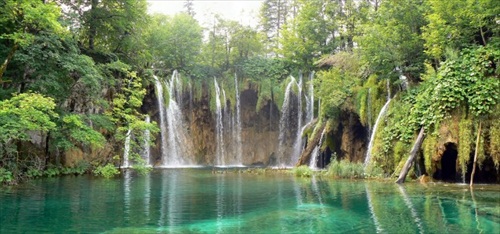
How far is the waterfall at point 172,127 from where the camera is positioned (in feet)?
111

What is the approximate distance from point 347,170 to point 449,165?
4295 millimetres

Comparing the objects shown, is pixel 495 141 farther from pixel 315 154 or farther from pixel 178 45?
pixel 178 45

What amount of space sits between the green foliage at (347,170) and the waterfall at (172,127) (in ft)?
59.6

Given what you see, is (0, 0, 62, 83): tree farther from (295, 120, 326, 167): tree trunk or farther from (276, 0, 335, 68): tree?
(276, 0, 335, 68): tree

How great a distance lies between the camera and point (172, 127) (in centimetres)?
3462

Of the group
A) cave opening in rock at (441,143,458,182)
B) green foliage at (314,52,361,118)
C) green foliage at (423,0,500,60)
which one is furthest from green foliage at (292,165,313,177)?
green foliage at (423,0,500,60)

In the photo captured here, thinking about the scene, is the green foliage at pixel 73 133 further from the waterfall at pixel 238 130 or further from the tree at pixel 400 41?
the waterfall at pixel 238 130

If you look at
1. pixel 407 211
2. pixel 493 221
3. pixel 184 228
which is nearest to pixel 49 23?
pixel 184 228

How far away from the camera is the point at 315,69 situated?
36.8 metres

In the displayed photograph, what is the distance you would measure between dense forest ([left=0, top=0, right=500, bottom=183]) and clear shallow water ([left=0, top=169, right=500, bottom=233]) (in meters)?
2.68

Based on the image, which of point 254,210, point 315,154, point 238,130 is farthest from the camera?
point 238,130

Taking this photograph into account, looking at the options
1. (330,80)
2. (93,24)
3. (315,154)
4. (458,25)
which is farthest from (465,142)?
(93,24)

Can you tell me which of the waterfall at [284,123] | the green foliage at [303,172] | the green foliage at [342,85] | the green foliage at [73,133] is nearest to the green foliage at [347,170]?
the green foliage at [303,172]

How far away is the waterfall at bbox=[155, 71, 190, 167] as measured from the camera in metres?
33.9
